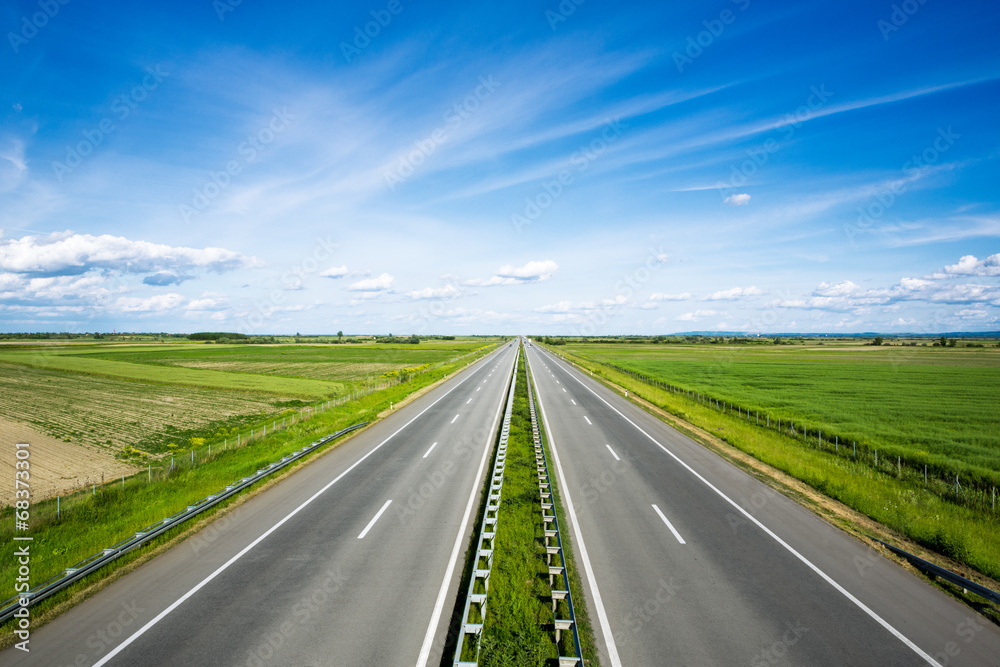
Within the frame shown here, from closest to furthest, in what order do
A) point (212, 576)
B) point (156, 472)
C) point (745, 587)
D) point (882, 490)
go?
1. point (745, 587)
2. point (212, 576)
3. point (882, 490)
4. point (156, 472)

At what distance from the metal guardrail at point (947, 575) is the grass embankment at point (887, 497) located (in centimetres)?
133

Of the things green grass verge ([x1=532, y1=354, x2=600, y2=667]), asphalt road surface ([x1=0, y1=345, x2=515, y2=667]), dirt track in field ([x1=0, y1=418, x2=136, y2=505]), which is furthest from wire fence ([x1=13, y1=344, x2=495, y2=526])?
green grass verge ([x1=532, y1=354, x2=600, y2=667])

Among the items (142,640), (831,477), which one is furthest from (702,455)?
(142,640)

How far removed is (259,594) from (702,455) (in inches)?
718

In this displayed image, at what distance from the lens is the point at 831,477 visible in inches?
658

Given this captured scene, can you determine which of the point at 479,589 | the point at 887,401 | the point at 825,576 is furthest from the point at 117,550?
the point at 887,401

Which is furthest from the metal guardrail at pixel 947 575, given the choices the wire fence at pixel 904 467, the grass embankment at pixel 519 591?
the grass embankment at pixel 519 591

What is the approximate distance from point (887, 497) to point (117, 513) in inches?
1006

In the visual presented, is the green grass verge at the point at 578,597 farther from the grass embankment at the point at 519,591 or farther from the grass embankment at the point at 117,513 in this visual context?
the grass embankment at the point at 117,513

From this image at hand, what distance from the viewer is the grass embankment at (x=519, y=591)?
7250 mm

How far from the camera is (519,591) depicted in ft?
29.5

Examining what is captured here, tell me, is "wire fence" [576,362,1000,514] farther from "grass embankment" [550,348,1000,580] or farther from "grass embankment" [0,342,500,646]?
"grass embankment" [0,342,500,646]

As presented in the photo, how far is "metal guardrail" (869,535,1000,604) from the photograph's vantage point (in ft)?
28.5

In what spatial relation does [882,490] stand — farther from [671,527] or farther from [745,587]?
[745,587]
